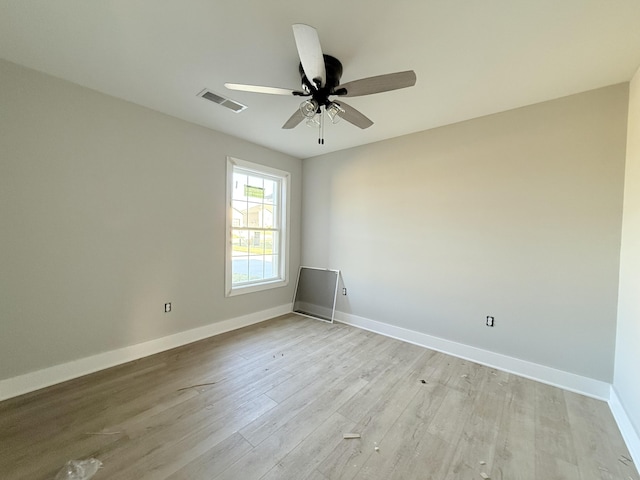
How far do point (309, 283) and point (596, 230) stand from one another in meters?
3.53

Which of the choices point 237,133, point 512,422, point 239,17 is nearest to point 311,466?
point 512,422

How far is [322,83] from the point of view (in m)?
1.68

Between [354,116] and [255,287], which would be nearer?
[354,116]

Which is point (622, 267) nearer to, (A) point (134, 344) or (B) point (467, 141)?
(B) point (467, 141)

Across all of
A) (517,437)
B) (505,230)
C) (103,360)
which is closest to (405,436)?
(517,437)

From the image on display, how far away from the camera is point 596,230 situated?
2178 mm

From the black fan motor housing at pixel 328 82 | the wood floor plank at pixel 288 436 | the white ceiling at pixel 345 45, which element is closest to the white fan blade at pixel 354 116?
the black fan motor housing at pixel 328 82

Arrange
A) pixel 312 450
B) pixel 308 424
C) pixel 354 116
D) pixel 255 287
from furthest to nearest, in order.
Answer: pixel 255 287, pixel 354 116, pixel 308 424, pixel 312 450

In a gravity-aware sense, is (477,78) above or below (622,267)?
above

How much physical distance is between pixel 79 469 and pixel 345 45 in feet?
10.2

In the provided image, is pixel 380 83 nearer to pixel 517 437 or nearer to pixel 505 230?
pixel 505 230

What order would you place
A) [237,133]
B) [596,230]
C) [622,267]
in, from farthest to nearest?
[237,133], [596,230], [622,267]

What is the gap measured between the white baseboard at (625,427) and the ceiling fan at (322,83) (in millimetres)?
2721

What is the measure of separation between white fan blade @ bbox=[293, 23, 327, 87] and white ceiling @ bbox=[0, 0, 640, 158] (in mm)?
283
